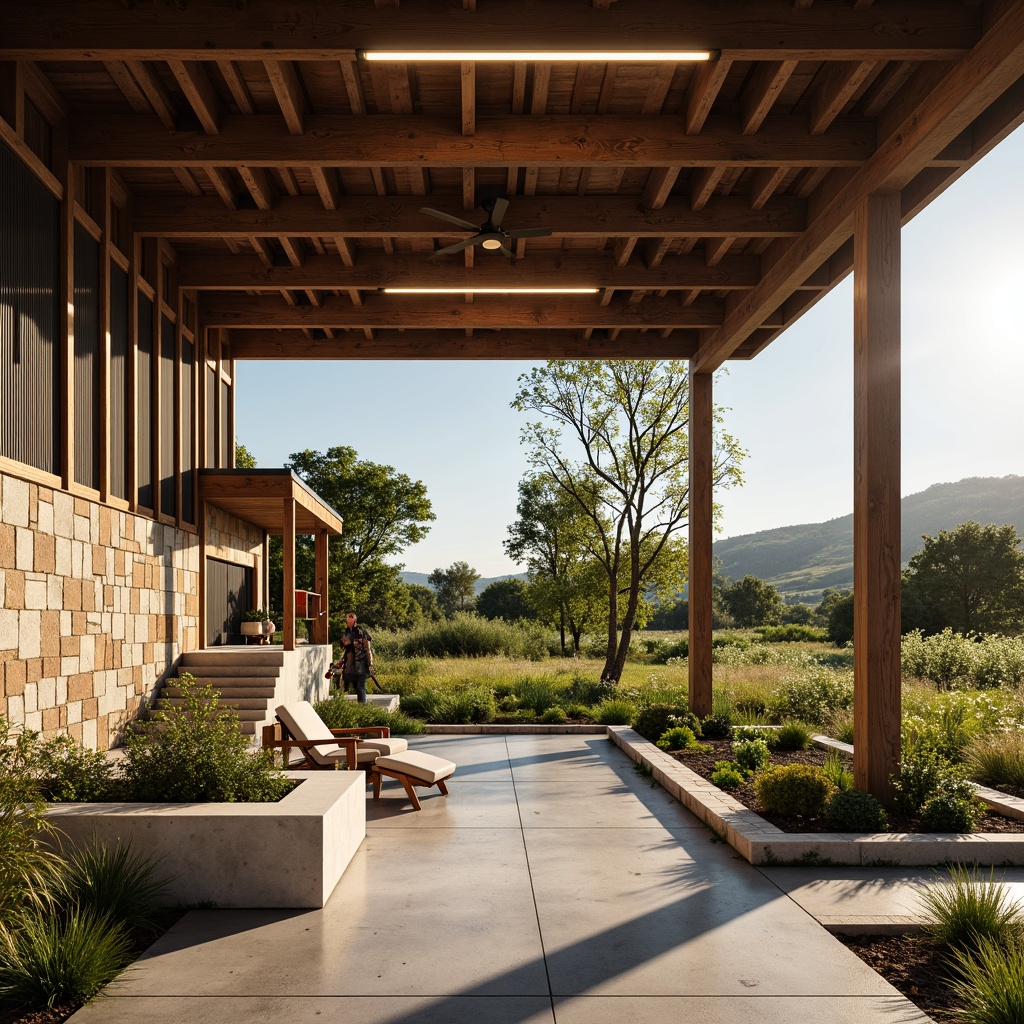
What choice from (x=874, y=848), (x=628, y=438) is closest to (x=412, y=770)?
(x=874, y=848)

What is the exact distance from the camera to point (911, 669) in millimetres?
15758

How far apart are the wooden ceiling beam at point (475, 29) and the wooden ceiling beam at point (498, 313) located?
5442 mm

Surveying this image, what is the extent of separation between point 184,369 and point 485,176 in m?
5.36

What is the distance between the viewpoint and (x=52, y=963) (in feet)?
12.4

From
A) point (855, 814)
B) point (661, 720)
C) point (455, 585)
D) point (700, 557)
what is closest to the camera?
point (855, 814)

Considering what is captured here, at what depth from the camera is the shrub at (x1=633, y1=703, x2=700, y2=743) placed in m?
11.1

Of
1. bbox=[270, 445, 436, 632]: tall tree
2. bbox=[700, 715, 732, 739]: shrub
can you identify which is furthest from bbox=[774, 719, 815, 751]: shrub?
bbox=[270, 445, 436, 632]: tall tree

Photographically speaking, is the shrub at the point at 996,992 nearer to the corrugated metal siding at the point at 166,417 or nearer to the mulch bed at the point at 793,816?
the mulch bed at the point at 793,816

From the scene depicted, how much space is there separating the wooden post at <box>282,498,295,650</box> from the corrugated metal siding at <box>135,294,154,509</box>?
266cm

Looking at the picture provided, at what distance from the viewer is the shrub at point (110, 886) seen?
450 cm

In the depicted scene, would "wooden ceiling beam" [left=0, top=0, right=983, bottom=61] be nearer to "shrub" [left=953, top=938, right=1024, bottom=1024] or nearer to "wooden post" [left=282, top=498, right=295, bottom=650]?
"shrub" [left=953, top=938, right=1024, bottom=1024]

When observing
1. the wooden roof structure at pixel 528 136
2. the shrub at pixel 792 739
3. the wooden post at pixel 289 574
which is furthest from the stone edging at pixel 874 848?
the wooden post at pixel 289 574

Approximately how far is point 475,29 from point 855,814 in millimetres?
6019

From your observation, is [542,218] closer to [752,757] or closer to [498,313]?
[498,313]
